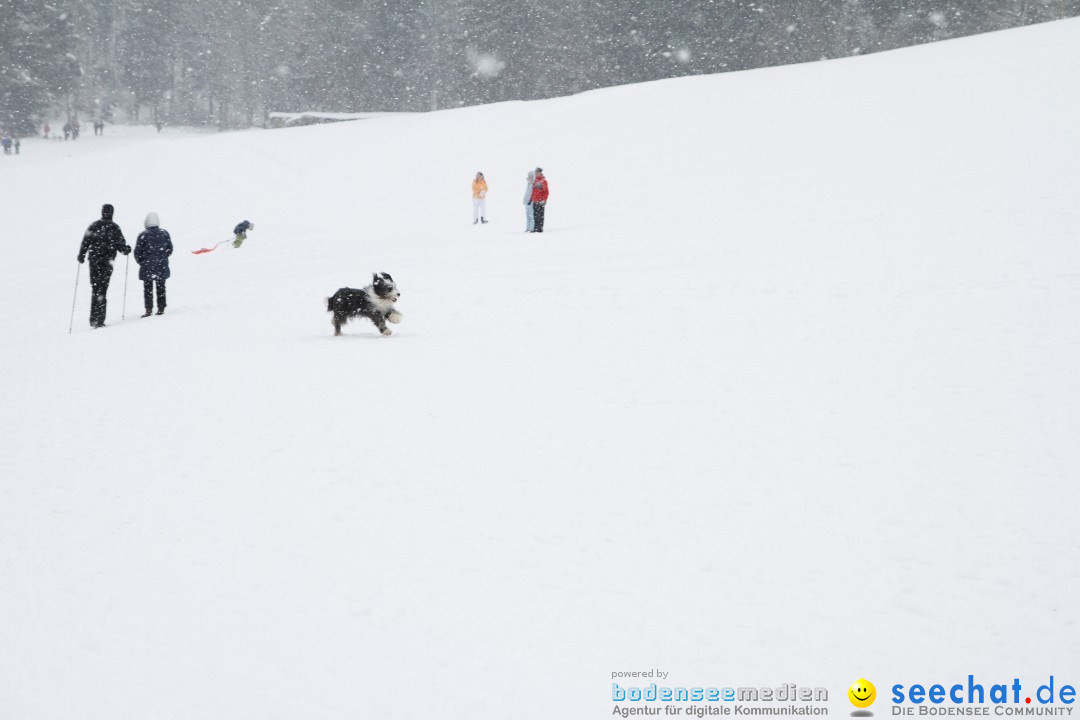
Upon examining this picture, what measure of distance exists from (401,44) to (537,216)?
5749 centimetres

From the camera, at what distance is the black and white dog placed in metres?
10.2

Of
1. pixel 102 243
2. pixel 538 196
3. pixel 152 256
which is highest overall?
pixel 538 196

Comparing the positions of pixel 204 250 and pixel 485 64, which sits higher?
pixel 485 64

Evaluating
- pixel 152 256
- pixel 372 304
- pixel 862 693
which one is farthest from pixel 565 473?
pixel 152 256

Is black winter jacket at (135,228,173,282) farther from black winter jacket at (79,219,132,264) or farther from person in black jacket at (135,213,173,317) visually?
black winter jacket at (79,219,132,264)

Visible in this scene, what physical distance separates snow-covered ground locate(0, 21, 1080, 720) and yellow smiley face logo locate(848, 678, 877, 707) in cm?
4

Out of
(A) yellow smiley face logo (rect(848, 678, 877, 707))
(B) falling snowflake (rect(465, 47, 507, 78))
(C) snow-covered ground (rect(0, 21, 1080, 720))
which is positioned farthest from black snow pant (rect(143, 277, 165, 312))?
(B) falling snowflake (rect(465, 47, 507, 78))

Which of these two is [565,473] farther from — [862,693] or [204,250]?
[204,250]

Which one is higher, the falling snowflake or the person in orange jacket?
the falling snowflake

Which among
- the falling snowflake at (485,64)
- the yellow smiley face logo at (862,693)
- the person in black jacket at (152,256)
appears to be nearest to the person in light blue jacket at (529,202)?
the person in black jacket at (152,256)

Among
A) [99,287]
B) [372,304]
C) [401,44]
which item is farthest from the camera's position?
[401,44]

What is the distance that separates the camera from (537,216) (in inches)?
727

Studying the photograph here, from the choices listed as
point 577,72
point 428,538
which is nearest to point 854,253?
point 428,538

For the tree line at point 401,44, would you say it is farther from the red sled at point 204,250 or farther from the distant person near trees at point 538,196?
the red sled at point 204,250
